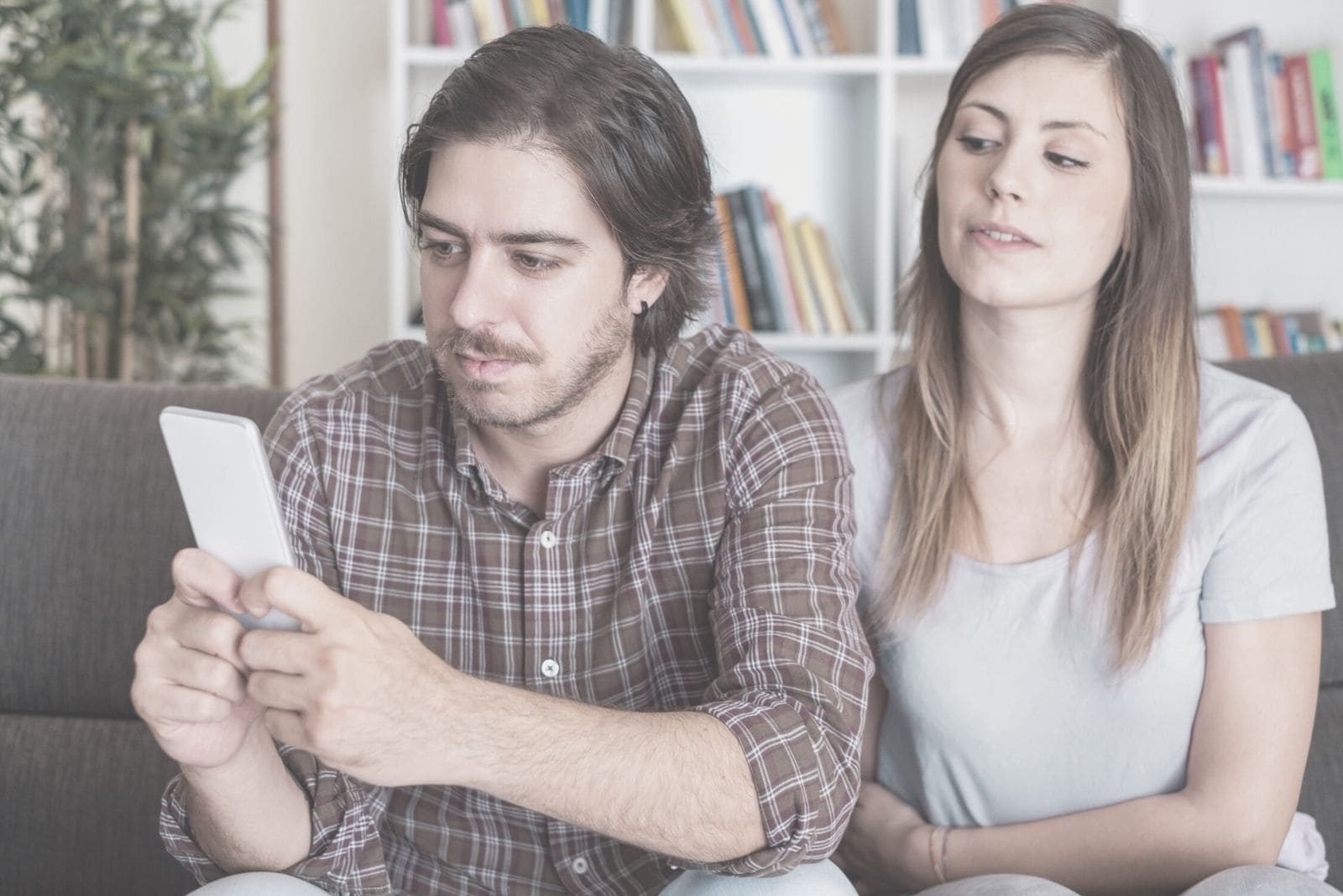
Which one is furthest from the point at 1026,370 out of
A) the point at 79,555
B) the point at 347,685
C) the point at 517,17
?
the point at 517,17

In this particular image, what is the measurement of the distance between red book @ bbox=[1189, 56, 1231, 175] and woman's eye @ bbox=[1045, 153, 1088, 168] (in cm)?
180

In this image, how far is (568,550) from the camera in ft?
4.37

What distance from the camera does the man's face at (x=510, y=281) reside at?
123cm

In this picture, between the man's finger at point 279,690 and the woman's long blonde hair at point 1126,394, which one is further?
the woman's long blonde hair at point 1126,394

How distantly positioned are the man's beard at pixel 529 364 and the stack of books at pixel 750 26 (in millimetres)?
1728

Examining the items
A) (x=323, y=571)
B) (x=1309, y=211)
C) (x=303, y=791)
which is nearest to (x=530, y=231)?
(x=323, y=571)

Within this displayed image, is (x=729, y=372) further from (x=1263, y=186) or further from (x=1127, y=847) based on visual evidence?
(x=1263, y=186)

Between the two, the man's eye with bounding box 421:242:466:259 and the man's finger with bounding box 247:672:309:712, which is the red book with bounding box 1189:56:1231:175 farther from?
the man's finger with bounding box 247:672:309:712

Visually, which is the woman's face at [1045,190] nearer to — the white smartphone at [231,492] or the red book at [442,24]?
the white smartphone at [231,492]

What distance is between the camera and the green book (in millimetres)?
2947

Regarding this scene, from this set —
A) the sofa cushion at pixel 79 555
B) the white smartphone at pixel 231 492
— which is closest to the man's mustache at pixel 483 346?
the white smartphone at pixel 231 492

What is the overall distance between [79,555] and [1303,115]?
2.62 metres

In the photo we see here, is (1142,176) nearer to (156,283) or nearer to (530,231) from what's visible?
(530,231)

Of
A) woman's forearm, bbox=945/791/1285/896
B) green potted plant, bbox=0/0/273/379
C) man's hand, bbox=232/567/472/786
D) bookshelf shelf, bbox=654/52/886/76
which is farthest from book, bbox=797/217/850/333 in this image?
man's hand, bbox=232/567/472/786
